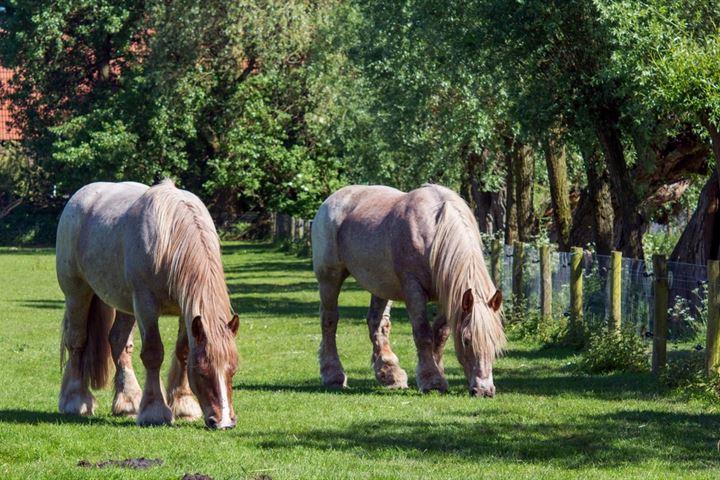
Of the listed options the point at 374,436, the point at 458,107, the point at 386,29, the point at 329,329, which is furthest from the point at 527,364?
the point at 386,29

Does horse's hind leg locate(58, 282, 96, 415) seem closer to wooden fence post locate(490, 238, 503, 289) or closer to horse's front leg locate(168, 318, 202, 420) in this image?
horse's front leg locate(168, 318, 202, 420)

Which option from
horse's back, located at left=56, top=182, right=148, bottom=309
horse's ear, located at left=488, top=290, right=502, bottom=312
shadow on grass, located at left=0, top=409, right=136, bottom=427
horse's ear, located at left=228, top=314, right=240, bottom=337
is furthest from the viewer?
horse's ear, located at left=488, top=290, right=502, bottom=312

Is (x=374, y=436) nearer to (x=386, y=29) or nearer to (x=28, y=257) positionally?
(x=386, y=29)

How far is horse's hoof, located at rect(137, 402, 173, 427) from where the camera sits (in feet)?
37.2

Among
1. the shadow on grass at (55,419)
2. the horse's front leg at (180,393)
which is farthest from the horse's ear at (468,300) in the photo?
the shadow on grass at (55,419)

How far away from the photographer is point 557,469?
30.1 ft

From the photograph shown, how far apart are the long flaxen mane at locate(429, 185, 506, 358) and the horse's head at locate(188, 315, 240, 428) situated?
290cm

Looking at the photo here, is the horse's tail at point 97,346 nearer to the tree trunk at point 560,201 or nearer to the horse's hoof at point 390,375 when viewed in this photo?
the horse's hoof at point 390,375

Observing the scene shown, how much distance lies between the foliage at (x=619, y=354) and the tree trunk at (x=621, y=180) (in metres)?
4.19

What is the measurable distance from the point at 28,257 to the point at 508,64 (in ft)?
112

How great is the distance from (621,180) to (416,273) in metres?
6.59

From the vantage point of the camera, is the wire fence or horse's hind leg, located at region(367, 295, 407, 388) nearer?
horse's hind leg, located at region(367, 295, 407, 388)

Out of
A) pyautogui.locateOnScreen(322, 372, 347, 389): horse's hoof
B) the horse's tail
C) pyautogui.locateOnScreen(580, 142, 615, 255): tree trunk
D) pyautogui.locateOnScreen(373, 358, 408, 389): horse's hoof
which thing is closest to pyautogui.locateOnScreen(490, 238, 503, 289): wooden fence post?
pyautogui.locateOnScreen(580, 142, 615, 255): tree trunk

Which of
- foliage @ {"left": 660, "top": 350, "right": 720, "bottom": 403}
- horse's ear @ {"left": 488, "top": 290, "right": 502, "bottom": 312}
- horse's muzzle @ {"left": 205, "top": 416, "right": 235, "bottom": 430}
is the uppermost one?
horse's ear @ {"left": 488, "top": 290, "right": 502, "bottom": 312}
